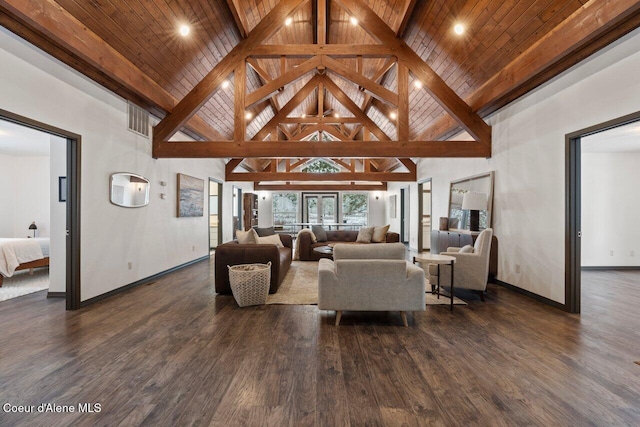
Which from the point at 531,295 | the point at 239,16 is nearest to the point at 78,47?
the point at 239,16

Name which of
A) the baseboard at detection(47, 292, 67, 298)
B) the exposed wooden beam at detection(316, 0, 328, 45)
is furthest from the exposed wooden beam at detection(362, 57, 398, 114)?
the baseboard at detection(47, 292, 67, 298)

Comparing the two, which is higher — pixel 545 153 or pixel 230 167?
pixel 230 167

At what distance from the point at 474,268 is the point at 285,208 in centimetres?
984

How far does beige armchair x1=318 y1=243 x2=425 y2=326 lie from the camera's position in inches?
117

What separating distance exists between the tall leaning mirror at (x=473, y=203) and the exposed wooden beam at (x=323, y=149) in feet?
1.79

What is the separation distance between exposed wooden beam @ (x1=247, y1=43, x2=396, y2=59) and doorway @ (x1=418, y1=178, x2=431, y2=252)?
3.75 metres

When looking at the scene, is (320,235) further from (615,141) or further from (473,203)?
(615,141)

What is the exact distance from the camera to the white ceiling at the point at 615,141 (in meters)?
4.41

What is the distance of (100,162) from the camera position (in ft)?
12.7

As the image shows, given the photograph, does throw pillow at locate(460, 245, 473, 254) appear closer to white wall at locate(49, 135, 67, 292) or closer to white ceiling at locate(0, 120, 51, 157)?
white wall at locate(49, 135, 67, 292)

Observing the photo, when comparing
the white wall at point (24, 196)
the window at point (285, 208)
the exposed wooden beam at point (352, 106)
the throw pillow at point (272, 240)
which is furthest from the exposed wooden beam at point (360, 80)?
the window at point (285, 208)

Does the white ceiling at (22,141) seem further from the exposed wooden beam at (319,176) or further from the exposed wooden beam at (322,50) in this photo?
the exposed wooden beam at (319,176)

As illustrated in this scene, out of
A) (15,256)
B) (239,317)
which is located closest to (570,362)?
(239,317)

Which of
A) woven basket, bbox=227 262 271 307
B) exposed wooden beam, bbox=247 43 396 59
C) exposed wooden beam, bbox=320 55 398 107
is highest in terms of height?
exposed wooden beam, bbox=247 43 396 59
